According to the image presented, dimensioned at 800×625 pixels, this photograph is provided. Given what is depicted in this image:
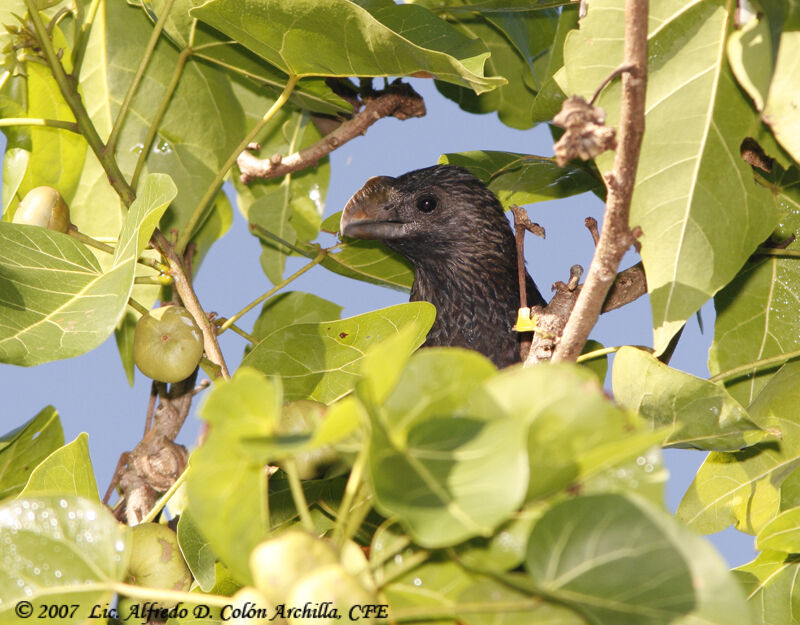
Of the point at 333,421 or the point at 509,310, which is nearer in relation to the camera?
the point at 333,421

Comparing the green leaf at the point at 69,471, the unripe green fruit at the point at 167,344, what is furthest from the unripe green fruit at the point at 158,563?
the unripe green fruit at the point at 167,344

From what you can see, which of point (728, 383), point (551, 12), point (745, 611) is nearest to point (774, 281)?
point (728, 383)

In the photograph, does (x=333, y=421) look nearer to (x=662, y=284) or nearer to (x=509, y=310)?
(x=662, y=284)

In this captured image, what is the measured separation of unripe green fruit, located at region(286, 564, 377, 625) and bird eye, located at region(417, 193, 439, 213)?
99.4 inches

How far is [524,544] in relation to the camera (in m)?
1.05

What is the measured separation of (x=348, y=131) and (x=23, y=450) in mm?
1284

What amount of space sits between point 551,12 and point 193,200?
127cm

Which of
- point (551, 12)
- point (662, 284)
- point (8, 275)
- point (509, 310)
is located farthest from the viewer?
point (509, 310)

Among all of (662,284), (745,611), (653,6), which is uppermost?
(653,6)

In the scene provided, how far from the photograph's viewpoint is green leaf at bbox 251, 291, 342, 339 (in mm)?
2773

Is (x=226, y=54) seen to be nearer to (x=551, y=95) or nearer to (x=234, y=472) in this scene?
(x=551, y=95)

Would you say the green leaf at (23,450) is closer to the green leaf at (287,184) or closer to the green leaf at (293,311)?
the green leaf at (293,311)

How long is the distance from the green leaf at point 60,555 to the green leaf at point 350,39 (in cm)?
118

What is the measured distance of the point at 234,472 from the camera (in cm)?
107
